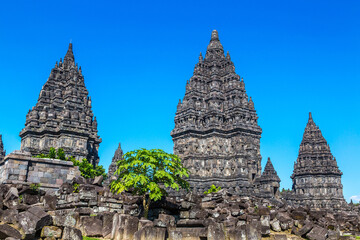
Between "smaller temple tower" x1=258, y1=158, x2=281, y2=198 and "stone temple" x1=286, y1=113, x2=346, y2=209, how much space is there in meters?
13.8

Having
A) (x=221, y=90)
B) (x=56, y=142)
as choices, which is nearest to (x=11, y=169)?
(x=56, y=142)

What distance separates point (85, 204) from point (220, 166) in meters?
38.8

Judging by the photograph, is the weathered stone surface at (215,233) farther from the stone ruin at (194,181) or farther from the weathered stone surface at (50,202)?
the weathered stone surface at (50,202)

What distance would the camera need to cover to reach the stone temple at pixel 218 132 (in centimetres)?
5235

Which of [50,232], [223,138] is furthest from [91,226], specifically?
[223,138]

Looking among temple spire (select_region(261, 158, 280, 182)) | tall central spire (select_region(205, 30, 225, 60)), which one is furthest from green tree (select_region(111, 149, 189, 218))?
tall central spire (select_region(205, 30, 225, 60))

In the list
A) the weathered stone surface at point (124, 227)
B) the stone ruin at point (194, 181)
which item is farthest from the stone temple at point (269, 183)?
the weathered stone surface at point (124, 227)

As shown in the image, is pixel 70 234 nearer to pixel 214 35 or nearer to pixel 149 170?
pixel 149 170

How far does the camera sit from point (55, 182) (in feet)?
67.6

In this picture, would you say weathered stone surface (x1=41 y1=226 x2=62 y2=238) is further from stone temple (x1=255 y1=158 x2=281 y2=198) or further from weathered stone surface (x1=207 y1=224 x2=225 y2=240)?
stone temple (x1=255 y1=158 x2=281 y2=198)

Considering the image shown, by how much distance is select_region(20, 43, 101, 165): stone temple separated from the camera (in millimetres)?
47156

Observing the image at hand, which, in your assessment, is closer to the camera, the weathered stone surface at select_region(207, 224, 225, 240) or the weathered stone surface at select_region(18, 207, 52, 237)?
the weathered stone surface at select_region(18, 207, 52, 237)

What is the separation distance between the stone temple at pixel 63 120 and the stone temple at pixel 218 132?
46.0ft

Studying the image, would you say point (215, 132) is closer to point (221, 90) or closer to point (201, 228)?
point (221, 90)
